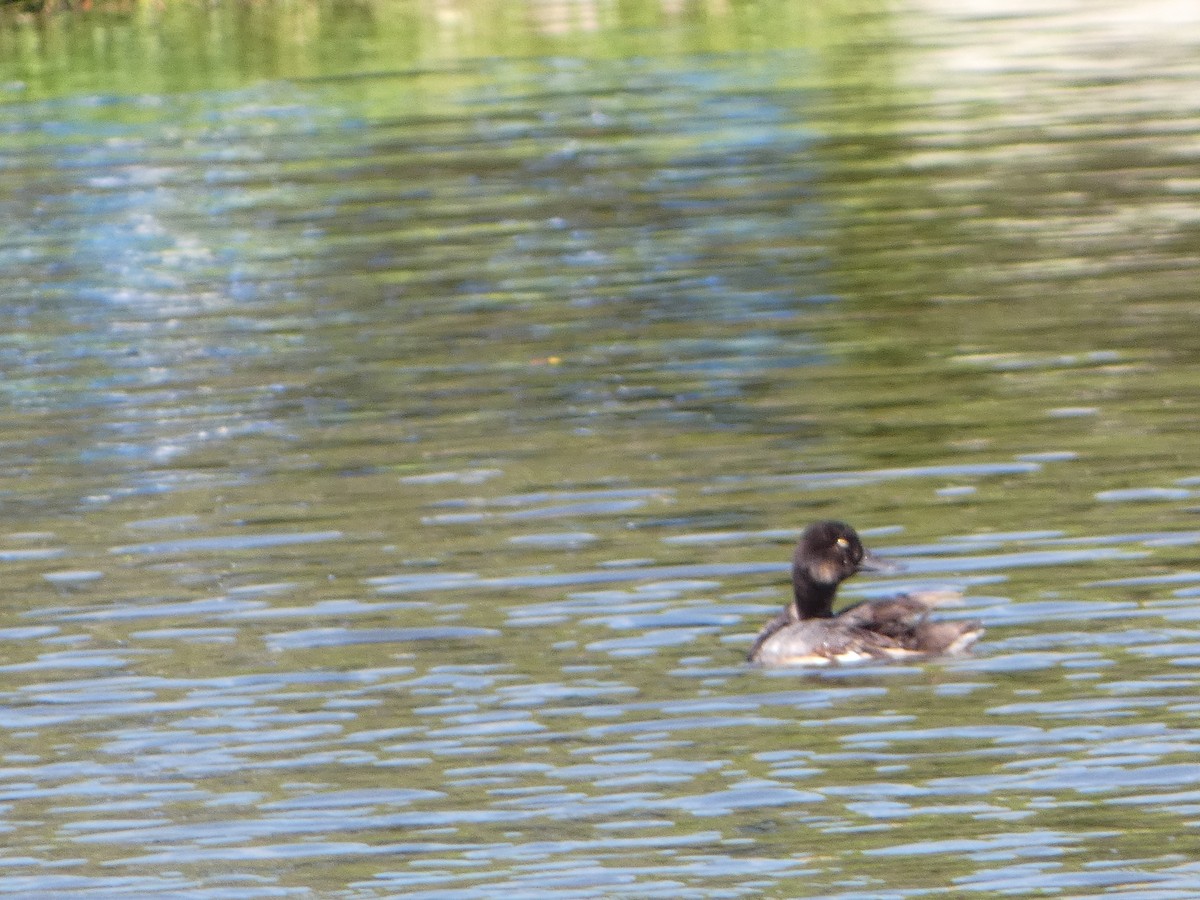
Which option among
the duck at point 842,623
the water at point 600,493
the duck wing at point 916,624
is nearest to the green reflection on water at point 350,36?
the water at point 600,493

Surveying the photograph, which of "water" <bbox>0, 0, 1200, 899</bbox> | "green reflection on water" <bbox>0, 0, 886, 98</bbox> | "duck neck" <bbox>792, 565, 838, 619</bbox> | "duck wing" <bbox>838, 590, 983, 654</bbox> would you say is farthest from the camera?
"green reflection on water" <bbox>0, 0, 886, 98</bbox>

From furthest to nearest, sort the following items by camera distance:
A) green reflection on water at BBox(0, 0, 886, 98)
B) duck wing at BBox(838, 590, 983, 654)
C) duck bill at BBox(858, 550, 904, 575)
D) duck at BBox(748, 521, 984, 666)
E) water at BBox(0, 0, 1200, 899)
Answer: green reflection on water at BBox(0, 0, 886, 98), duck bill at BBox(858, 550, 904, 575), duck at BBox(748, 521, 984, 666), duck wing at BBox(838, 590, 983, 654), water at BBox(0, 0, 1200, 899)

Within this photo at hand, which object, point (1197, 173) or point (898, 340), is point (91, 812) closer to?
point (898, 340)

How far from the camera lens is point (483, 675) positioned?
13203 mm

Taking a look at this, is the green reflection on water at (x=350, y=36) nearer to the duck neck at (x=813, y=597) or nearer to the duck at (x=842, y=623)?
the duck at (x=842, y=623)

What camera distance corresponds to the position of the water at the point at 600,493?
11.0 metres

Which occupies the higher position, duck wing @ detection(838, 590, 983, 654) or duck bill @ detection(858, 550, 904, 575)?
duck bill @ detection(858, 550, 904, 575)

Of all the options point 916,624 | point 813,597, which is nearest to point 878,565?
point 813,597

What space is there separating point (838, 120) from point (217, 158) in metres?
7.14

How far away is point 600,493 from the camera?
16781 millimetres

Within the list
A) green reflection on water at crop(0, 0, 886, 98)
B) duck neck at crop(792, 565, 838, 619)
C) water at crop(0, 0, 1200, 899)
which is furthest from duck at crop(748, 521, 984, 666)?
green reflection on water at crop(0, 0, 886, 98)

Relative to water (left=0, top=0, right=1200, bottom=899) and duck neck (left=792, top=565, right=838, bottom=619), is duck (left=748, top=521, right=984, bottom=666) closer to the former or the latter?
duck neck (left=792, top=565, right=838, bottom=619)

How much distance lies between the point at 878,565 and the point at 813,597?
0.46 metres

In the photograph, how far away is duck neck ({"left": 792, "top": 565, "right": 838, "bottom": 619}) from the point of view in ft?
44.6
